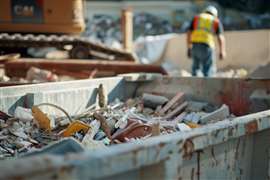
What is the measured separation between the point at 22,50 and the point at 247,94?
22.5ft

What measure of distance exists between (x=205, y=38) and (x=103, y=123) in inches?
229

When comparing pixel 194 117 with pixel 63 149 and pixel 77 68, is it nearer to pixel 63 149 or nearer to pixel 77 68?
pixel 63 149

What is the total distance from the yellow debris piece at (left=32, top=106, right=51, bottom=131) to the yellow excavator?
557 centimetres

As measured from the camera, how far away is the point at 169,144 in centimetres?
234

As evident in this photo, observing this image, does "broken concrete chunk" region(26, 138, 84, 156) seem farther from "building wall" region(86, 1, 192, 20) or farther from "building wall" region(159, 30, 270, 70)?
"building wall" region(86, 1, 192, 20)

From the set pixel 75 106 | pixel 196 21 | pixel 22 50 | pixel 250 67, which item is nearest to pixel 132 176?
pixel 75 106

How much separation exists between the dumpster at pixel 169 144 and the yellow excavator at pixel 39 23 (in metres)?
4.64

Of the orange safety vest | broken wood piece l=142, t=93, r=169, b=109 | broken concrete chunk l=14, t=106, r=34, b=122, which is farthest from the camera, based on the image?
the orange safety vest

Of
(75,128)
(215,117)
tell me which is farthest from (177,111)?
(75,128)

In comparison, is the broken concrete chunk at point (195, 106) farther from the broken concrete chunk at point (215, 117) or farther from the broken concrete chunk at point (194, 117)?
the broken concrete chunk at point (215, 117)

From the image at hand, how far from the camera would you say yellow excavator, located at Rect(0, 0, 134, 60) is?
9.17 metres

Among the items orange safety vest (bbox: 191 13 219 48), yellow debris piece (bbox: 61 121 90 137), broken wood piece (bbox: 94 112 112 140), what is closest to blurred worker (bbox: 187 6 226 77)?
orange safety vest (bbox: 191 13 219 48)

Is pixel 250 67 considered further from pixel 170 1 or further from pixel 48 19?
pixel 170 1

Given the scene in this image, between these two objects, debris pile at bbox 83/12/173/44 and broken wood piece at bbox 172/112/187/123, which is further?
debris pile at bbox 83/12/173/44
